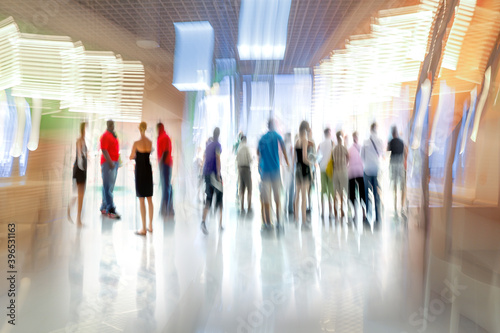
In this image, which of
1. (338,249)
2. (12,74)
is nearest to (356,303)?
(338,249)

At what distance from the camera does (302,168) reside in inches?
31.3

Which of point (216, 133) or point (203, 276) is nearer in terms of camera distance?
point (216, 133)

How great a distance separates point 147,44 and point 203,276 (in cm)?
68

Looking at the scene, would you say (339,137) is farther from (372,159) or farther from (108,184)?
(108,184)

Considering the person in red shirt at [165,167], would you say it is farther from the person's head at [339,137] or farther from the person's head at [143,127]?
the person's head at [339,137]

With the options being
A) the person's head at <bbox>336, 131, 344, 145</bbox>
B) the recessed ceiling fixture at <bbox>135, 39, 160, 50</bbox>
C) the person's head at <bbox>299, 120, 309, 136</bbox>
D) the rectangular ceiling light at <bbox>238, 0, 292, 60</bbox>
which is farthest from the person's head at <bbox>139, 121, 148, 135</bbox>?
the person's head at <bbox>336, 131, 344, 145</bbox>

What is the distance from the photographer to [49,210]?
32.3 inches

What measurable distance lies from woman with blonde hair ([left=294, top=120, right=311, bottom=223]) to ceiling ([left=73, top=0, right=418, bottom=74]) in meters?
0.18

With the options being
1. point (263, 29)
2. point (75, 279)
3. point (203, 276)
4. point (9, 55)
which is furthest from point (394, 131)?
point (9, 55)

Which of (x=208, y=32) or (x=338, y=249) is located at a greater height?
(x=208, y=32)

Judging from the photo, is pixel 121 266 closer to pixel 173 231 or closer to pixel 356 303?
pixel 173 231

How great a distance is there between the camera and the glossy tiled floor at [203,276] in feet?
2.59

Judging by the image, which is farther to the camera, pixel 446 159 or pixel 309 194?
pixel 446 159

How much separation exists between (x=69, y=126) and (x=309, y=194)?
70 cm
